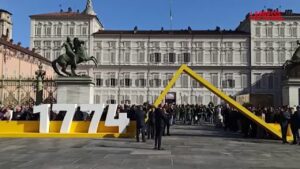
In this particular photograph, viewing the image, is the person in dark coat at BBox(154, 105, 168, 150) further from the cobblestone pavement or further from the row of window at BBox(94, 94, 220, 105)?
the row of window at BBox(94, 94, 220, 105)

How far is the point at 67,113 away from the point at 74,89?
256 cm

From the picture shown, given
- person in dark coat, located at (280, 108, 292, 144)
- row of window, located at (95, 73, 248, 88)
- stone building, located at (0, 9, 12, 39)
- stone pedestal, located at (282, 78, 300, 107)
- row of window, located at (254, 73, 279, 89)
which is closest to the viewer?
person in dark coat, located at (280, 108, 292, 144)

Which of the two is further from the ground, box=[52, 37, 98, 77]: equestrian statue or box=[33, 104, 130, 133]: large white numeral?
box=[52, 37, 98, 77]: equestrian statue

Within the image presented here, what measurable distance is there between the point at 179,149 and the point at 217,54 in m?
70.9

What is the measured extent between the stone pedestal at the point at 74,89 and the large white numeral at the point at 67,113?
6.34 ft

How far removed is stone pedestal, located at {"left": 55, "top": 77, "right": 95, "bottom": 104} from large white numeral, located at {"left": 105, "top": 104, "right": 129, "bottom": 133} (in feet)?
8.55

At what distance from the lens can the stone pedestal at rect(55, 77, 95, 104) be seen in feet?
74.4

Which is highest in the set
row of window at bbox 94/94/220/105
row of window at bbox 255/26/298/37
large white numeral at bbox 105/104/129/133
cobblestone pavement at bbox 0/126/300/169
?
row of window at bbox 255/26/298/37

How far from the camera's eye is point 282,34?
84500 mm

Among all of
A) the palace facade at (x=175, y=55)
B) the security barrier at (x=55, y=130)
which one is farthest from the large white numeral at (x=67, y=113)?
the palace facade at (x=175, y=55)

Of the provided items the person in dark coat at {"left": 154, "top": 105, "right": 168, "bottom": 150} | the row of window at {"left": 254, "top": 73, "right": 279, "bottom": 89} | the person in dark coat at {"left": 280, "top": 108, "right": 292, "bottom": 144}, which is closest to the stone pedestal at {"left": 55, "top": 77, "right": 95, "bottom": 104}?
the person in dark coat at {"left": 154, "top": 105, "right": 168, "bottom": 150}

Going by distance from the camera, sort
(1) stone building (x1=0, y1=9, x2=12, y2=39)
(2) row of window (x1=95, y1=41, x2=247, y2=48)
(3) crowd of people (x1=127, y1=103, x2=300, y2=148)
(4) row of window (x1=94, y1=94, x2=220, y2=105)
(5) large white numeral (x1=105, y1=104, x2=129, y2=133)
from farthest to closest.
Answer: (1) stone building (x1=0, y1=9, x2=12, y2=39)
(2) row of window (x1=95, y1=41, x2=247, y2=48)
(4) row of window (x1=94, y1=94, x2=220, y2=105)
(5) large white numeral (x1=105, y1=104, x2=129, y2=133)
(3) crowd of people (x1=127, y1=103, x2=300, y2=148)

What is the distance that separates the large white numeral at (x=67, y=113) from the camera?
20578 mm

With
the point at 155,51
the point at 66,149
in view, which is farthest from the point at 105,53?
the point at 66,149
